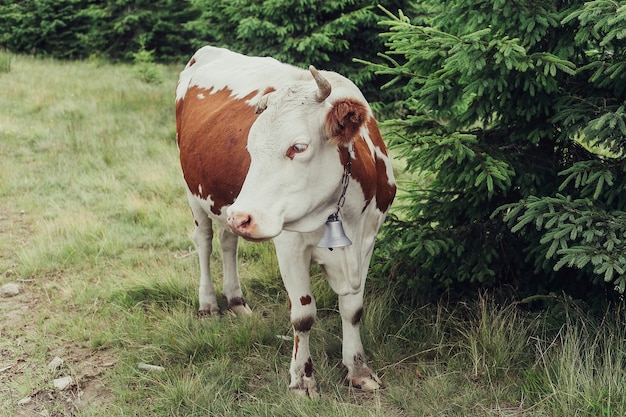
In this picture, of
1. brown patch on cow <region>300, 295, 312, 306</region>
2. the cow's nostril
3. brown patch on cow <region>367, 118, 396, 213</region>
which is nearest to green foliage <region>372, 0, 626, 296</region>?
brown patch on cow <region>367, 118, 396, 213</region>

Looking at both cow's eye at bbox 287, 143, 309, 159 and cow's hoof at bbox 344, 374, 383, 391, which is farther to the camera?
cow's hoof at bbox 344, 374, 383, 391

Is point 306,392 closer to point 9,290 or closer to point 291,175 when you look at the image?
point 291,175

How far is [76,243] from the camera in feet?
18.7

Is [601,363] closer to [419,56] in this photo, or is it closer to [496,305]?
[496,305]

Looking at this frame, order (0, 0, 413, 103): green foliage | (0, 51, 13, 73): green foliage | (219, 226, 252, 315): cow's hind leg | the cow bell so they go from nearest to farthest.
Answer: the cow bell < (219, 226, 252, 315): cow's hind leg < (0, 0, 413, 103): green foliage < (0, 51, 13, 73): green foliage

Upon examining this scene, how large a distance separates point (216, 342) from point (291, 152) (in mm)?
1627

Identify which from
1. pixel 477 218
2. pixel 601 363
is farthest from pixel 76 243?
pixel 601 363

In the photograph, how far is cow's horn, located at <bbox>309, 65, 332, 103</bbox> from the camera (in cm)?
270

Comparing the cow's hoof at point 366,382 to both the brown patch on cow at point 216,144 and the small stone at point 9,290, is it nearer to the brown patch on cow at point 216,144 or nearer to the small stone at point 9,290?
the brown patch on cow at point 216,144

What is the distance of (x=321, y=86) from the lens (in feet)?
8.97

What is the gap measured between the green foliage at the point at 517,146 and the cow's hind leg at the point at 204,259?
1.24m

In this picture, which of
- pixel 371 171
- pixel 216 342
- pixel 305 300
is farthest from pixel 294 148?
pixel 216 342

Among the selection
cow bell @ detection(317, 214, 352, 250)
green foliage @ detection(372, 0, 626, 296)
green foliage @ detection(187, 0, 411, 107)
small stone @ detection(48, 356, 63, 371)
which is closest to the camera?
cow bell @ detection(317, 214, 352, 250)

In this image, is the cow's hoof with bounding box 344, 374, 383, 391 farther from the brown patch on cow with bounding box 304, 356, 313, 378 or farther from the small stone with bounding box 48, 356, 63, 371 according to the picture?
the small stone with bounding box 48, 356, 63, 371
